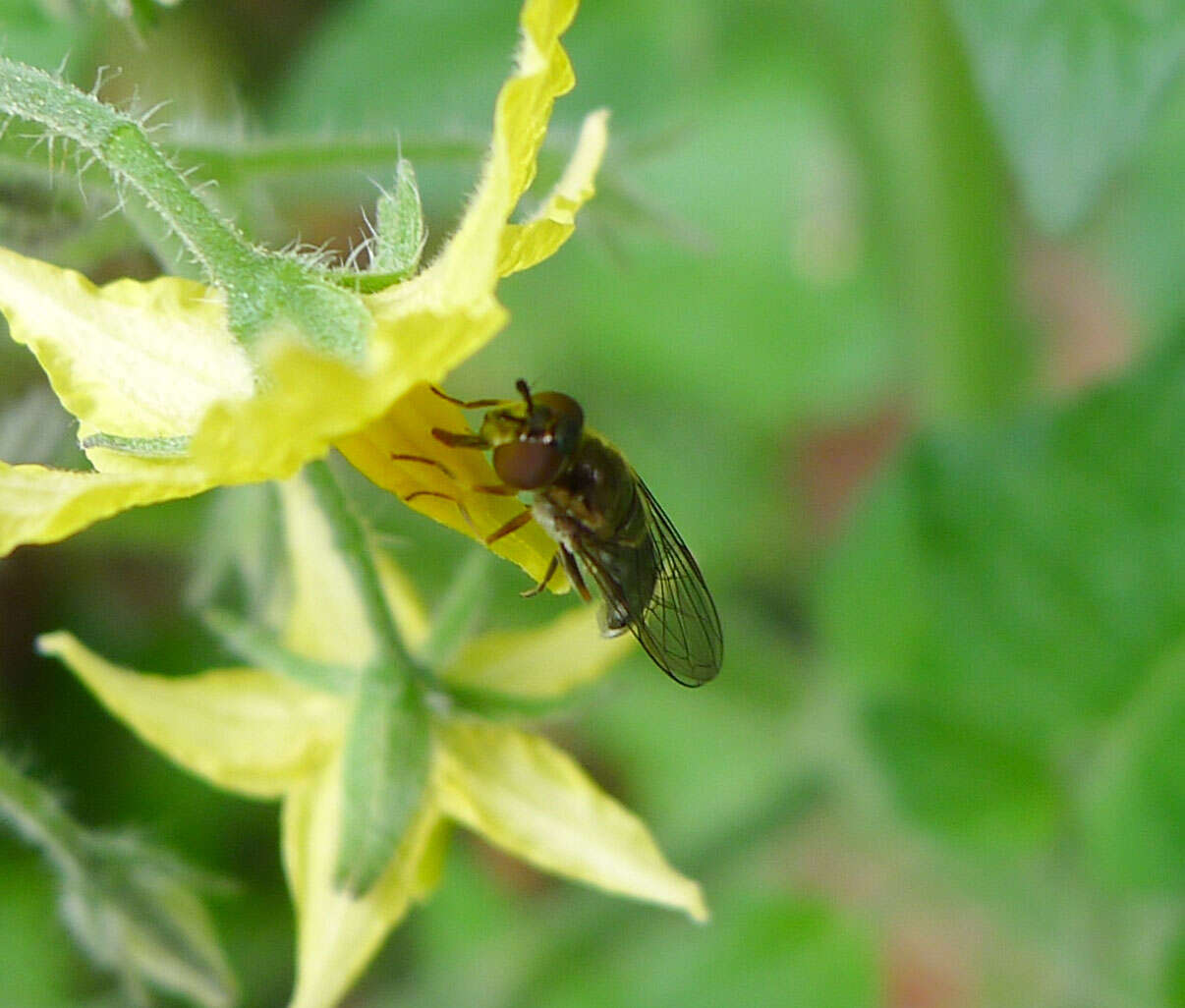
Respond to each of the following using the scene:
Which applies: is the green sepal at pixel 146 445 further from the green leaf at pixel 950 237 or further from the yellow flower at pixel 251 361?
the green leaf at pixel 950 237

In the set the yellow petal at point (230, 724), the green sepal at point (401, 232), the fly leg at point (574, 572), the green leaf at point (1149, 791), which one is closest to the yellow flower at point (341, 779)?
the yellow petal at point (230, 724)

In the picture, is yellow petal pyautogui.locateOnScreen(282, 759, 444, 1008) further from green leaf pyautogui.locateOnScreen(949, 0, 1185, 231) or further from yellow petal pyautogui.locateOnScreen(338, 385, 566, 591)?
green leaf pyautogui.locateOnScreen(949, 0, 1185, 231)

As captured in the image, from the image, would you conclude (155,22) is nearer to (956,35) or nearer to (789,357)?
(956,35)

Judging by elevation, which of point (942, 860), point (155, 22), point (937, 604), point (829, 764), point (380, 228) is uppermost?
point (155, 22)

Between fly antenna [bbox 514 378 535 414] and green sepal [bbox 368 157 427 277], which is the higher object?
green sepal [bbox 368 157 427 277]

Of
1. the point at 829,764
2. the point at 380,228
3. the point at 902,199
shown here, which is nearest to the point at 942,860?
the point at 829,764

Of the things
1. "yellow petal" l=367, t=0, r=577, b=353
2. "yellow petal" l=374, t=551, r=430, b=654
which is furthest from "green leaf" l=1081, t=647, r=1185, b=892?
"yellow petal" l=367, t=0, r=577, b=353

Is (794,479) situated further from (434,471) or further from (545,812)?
(434,471)
